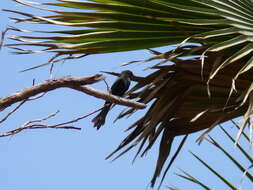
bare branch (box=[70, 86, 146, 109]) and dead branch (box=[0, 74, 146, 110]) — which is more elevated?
dead branch (box=[0, 74, 146, 110])

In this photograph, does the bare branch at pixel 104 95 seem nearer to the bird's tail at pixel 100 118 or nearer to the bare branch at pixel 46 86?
the bare branch at pixel 46 86

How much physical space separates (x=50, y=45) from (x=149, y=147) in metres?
0.72

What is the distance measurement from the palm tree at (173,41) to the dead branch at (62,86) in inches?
15.0

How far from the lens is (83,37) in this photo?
9.11ft

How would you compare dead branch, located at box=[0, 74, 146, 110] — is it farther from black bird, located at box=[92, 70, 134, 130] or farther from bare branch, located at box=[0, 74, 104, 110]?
black bird, located at box=[92, 70, 134, 130]

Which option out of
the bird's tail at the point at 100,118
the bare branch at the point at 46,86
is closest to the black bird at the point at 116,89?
the bird's tail at the point at 100,118

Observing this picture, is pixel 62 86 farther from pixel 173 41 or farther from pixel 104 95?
pixel 173 41

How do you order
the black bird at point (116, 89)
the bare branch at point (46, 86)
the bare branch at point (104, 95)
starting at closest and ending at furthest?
the bare branch at point (46, 86) < the bare branch at point (104, 95) < the black bird at point (116, 89)

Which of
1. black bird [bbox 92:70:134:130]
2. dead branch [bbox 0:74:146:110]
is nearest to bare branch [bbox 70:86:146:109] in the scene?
dead branch [bbox 0:74:146:110]

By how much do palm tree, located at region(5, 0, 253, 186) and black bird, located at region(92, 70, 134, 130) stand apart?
0.61 ft

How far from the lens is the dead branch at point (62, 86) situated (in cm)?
211

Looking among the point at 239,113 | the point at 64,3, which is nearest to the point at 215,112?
the point at 239,113

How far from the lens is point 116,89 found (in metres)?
3.88

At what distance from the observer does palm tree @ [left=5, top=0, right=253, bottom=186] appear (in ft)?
8.96
